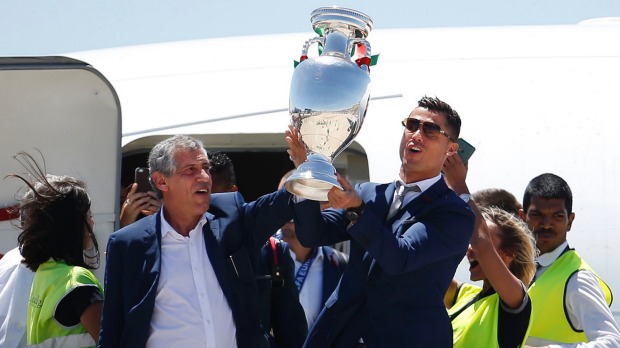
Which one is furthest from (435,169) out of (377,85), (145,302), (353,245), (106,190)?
(377,85)

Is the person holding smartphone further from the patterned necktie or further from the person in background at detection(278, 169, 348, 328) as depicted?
the patterned necktie

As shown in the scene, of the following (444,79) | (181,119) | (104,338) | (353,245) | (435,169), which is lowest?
(104,338)

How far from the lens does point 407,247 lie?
11.6 ft

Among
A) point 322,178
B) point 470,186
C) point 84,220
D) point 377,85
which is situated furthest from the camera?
point 377,85

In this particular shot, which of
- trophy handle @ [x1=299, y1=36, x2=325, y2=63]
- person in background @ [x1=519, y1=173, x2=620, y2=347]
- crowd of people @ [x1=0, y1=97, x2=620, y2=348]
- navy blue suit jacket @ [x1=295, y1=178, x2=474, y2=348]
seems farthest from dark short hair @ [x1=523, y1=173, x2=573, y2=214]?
trophy handle @ [x1=299, y1=36, x2=325, y2=63]

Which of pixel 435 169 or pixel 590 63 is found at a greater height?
pixel 590 63

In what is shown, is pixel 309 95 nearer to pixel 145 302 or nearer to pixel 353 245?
pixel 353 245

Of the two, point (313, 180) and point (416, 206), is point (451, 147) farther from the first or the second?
point (313, 180)

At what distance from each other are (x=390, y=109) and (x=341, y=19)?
2976 millimetres

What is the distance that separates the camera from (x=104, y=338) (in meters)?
4.04

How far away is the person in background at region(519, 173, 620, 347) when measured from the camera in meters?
4.48

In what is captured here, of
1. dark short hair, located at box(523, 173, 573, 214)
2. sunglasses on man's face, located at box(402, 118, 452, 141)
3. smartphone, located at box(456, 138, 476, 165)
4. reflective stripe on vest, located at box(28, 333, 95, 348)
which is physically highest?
smartphone, located at box(456, 138, 476, 165)

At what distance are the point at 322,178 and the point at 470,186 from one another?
324 centimetres

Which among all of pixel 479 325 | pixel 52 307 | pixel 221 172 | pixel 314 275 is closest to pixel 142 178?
pixel 221 172
